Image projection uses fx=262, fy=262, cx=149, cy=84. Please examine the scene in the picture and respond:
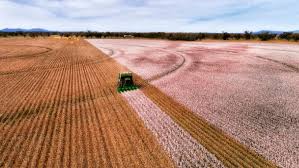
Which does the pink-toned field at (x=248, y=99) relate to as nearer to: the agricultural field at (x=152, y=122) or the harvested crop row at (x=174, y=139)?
the agricultural field at (x=152, y=122)

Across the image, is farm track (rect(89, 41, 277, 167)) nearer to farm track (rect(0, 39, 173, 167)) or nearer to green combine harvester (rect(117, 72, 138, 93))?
farm track (rect(0, 39, 173, 167))

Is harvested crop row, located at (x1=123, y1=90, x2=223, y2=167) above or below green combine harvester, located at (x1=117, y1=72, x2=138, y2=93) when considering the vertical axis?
below

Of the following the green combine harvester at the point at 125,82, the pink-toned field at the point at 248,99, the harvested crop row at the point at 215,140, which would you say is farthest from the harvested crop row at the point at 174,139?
the green combine harvester at the point at 125,82

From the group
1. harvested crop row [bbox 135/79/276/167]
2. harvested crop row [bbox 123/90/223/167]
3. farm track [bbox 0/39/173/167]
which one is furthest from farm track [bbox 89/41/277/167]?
farm track [bbox 0/39/173/167]

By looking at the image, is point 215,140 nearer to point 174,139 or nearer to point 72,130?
point 174,139

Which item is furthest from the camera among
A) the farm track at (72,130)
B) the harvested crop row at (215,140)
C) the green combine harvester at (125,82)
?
the green combine harvester at (125,82)

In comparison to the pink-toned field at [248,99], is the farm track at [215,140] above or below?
below

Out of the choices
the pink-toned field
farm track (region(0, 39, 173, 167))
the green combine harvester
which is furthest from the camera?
the green combine harvester
